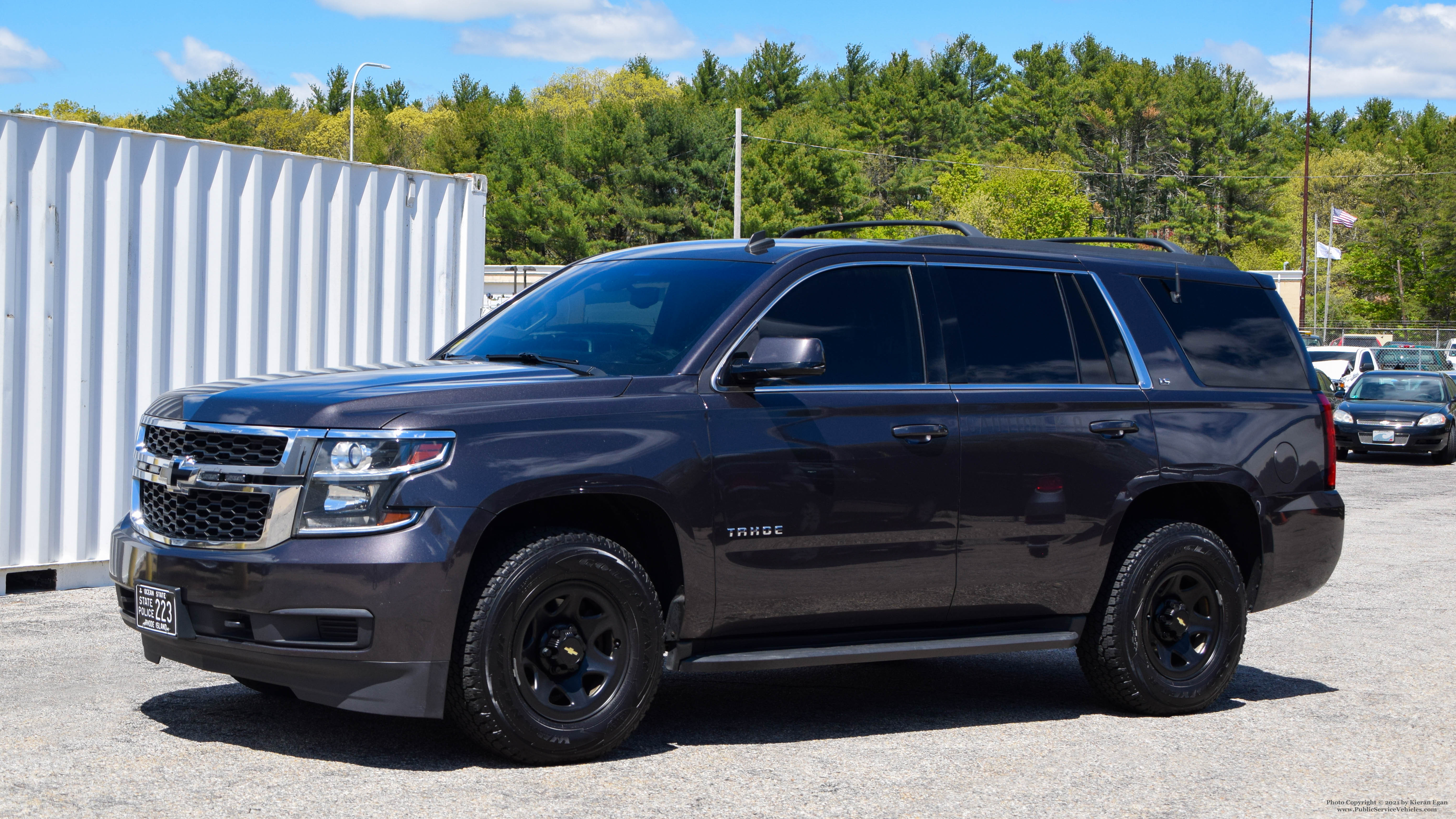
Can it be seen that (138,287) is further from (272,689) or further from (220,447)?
(220,447)

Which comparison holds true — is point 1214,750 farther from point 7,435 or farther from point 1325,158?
point 1325,158

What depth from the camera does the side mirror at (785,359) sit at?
546 centimetres

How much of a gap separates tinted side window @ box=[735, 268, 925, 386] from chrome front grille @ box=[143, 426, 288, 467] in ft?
6.10

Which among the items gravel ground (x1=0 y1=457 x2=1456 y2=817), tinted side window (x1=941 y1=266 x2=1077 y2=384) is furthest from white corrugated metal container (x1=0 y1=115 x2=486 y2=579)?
tinted side window (x1=941 y1=266 x2=1077 y2=384)

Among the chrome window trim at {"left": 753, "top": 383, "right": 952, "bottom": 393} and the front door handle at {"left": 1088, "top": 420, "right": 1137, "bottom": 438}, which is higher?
the chrome window trim at {"left": 753, "top": 383, "right": 952, "bottom": 393}

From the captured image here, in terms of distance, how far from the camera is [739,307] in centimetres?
586

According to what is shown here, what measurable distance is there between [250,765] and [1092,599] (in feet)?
11.4

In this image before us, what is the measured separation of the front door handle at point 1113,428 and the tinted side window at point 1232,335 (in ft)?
2.00

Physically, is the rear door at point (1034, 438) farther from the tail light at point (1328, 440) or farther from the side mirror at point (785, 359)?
the tail light at point (1328, 440)

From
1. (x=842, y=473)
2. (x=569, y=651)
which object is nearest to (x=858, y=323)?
(x=842, y=473)

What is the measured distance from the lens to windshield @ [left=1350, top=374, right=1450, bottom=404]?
83.1 ft

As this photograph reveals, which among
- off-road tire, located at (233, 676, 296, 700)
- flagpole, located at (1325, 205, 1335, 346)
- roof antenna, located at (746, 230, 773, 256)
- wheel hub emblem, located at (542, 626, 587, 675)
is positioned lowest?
off-road tire, located at (233, 676, 296, 700)

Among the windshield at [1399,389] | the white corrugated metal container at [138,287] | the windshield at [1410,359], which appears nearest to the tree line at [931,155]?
the windshield at [1410,359]

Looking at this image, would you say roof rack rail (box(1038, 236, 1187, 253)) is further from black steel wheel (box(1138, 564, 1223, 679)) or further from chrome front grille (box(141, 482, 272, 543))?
chrome front grille (box(141, 482, 272, 543))
